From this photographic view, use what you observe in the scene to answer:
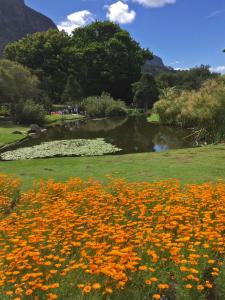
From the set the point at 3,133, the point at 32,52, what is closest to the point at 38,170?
the point at 3,133

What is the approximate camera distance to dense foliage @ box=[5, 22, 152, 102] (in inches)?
3551

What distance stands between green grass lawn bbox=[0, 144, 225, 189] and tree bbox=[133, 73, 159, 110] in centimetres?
6153

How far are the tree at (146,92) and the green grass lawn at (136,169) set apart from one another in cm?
6153

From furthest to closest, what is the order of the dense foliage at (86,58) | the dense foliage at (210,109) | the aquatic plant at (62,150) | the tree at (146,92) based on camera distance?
the dense foliage at (86,58) → the tree at (146,92) → the dense foliage at (210,109) → the aquatic plant at (62,150)

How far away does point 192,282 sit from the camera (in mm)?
5207

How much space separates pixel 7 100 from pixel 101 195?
4719 cm

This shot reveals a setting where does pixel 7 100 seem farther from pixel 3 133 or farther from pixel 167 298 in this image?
pixel 167 298

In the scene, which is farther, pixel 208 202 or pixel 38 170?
pixel 38 170

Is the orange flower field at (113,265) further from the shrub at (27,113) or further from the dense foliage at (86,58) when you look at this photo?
the dense foliage at (86,58)

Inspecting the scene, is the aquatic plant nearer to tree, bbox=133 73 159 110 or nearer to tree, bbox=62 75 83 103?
tree, bbox=133 73 159 110

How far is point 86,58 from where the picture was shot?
96688mm

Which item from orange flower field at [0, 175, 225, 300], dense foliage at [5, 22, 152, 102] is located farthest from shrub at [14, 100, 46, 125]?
orange flower field at [0, 175, 225, 300]

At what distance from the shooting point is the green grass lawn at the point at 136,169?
13.6 m

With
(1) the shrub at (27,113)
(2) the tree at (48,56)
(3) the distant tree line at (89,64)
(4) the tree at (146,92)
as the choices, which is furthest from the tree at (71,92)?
(1) the shrub at (27,113)
